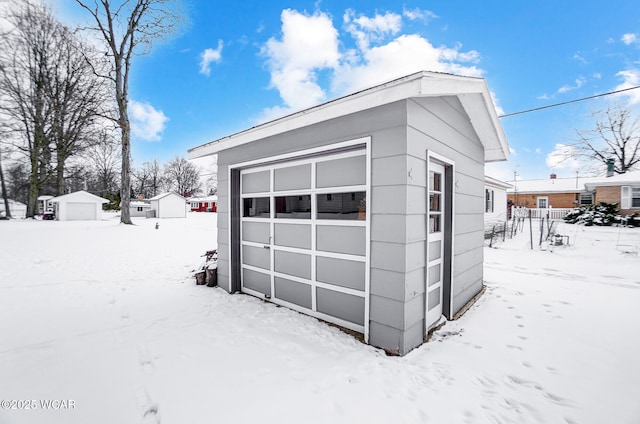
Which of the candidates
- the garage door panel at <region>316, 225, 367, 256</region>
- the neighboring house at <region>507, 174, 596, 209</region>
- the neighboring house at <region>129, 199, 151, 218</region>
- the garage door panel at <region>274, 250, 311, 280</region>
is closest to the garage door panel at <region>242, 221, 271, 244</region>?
the garage door panel at <region>274, 250, 311, 280</region>

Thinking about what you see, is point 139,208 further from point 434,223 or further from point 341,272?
point 434,223

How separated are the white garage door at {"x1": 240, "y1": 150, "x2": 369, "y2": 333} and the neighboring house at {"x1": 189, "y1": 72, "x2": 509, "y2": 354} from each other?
0.05 ft

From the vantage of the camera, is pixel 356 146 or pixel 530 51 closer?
pixel 356 146

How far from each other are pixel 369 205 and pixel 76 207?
86.0 feet

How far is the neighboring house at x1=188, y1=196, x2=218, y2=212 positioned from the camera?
123 feet

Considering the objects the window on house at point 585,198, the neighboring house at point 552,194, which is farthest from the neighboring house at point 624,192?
the window on house at point 585,198

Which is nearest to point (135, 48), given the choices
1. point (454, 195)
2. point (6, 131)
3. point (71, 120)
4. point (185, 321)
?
point (71, 120)

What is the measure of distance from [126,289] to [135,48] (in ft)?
50.0

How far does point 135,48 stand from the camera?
1417cm

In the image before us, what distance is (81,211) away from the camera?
67.6ft

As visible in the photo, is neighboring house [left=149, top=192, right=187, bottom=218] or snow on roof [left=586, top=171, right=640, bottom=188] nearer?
snow on roof [left=586, top=171, right=640, bottom=188]

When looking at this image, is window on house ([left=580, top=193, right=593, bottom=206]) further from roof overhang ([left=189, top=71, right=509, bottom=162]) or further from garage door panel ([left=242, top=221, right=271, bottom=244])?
garage door panel ([left=242, top=221, right=271, bottom=244])

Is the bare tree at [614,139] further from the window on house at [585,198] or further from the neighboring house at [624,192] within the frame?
the neighboring house at [624,192]

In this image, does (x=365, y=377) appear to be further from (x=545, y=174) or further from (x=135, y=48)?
(x=545, y=174)
